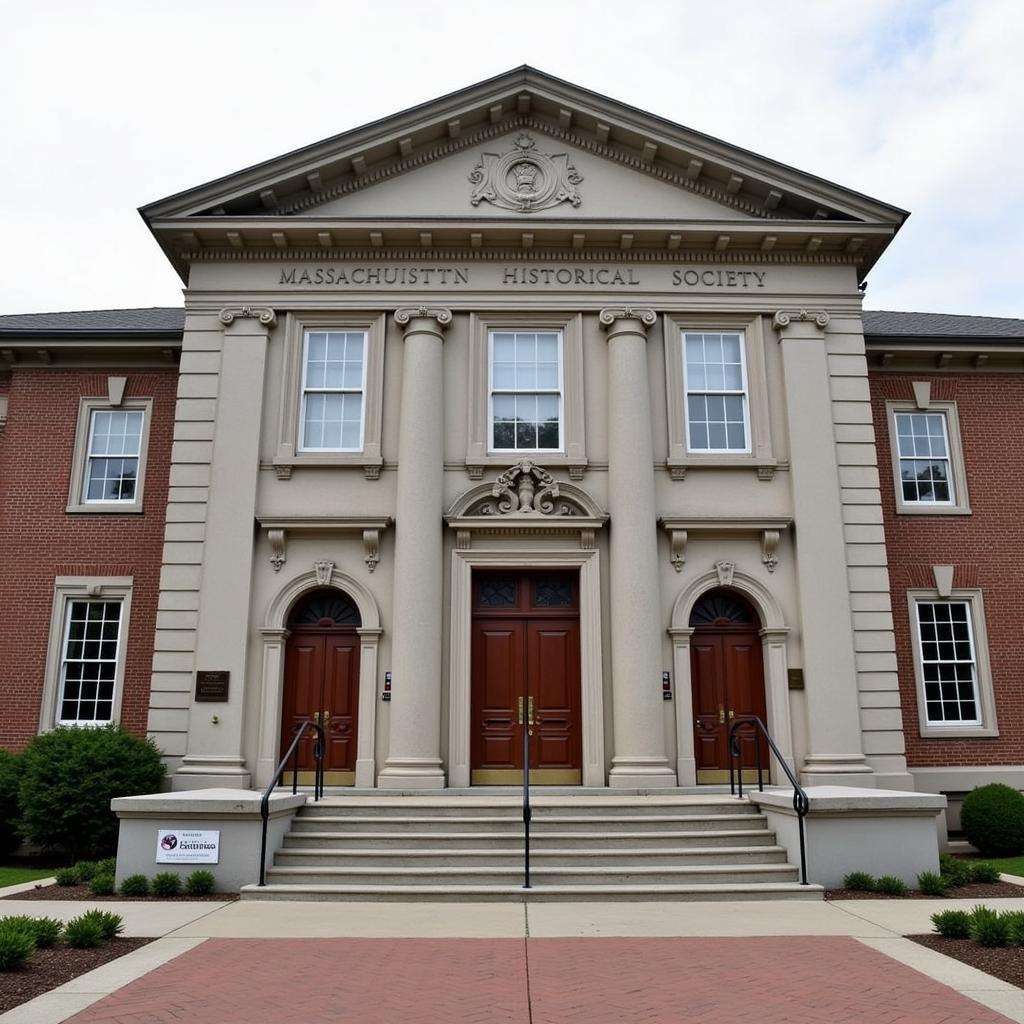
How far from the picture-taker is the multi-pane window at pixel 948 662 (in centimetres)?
1647

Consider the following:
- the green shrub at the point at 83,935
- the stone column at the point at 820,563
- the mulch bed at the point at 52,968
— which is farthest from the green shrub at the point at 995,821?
the green shrub at the point at 83,935

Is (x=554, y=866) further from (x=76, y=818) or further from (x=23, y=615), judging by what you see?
(x=23, y=615)

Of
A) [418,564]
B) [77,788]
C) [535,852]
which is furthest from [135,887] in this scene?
[418,564]

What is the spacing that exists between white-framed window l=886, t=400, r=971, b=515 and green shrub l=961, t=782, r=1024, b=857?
505 cm

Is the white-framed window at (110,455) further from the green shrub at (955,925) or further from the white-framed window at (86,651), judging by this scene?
the green shrub at (955,925)

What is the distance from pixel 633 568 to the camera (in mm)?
14703

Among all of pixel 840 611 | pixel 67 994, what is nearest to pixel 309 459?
pixel 840 611

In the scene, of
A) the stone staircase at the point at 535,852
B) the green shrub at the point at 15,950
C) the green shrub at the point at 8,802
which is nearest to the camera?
the green shrub at the point at 15,950

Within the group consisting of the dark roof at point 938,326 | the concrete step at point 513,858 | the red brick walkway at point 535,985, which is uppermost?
the dark roof at point 938,326

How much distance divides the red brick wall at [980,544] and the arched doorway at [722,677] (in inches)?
125

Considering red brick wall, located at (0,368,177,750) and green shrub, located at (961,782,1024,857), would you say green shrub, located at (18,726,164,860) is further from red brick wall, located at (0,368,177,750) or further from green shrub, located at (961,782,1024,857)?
green shrub, located at (961,782,1024,857)

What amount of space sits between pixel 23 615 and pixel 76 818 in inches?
205

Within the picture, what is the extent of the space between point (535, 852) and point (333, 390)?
8.21 meters

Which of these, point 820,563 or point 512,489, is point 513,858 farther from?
point 820,563
